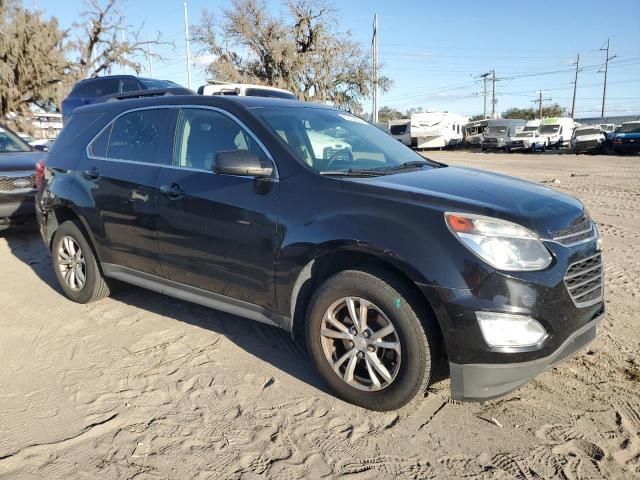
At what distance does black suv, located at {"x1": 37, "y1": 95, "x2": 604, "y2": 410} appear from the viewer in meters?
2.70

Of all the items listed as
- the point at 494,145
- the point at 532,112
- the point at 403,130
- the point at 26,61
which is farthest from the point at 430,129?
the point at 532,112

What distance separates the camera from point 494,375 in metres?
2.71

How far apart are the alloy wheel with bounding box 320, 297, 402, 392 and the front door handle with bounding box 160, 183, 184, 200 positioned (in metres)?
1.47

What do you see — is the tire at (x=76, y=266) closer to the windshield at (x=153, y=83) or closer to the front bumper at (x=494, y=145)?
the windshield at (x=153, y=83)

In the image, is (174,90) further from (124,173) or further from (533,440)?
(533,440)

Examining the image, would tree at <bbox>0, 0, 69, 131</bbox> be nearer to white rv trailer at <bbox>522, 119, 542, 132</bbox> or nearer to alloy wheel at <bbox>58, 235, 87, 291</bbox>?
alloy wheel at <bbox>58, 235, 87, 291</bbox>

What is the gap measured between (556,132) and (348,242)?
126ft

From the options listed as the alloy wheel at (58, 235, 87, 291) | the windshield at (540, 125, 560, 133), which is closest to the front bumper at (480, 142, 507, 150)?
the windshield at (540, 125, 560, 133)

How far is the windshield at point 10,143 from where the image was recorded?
27.8ft

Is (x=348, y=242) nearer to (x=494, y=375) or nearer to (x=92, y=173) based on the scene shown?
(x=494, y=375)

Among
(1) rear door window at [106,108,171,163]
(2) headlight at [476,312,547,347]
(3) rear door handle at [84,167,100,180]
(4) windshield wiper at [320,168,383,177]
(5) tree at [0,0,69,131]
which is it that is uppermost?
(5) tree at [0,0,69,131]

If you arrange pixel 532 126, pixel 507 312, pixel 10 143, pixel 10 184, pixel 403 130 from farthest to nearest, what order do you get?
1. pixel 403 130
2. pixel 532 126
3. pixel 10 143
4. pixel 10 184
5. pixel 507 312

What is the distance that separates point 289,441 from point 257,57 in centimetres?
3889

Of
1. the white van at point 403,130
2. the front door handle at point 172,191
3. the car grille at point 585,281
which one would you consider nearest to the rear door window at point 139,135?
the front door handle at point 172,191
